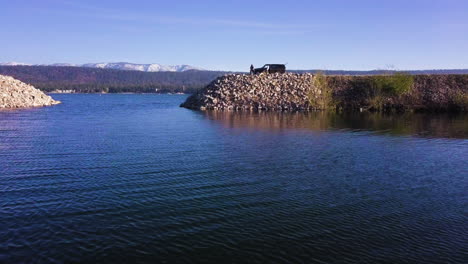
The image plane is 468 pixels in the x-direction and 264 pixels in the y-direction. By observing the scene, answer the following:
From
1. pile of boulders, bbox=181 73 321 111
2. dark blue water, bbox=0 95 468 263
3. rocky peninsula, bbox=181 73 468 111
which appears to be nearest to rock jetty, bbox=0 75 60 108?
pile of boulders, bbox=181 73 321 111

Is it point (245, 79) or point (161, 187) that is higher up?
point (245, 79)

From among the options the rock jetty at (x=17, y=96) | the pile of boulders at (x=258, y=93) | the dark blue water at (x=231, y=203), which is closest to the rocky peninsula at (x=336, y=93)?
the pile of boulders at (x=258, y=93)

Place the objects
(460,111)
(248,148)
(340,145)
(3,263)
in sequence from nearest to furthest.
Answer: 1. (3,263)
2. (248,148)
3. (340,145)
4. (460,111)

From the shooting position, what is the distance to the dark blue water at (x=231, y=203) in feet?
32.5

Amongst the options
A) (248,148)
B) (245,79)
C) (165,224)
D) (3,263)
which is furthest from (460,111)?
(3,263)

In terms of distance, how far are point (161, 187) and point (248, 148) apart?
10424mm

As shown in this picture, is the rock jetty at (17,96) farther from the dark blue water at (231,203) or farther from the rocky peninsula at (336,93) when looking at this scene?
the dark blue water at (231,203)

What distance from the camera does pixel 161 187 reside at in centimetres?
1554

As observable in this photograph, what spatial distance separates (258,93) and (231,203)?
55881 millimetres

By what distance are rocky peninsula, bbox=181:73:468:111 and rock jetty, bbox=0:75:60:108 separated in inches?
1170

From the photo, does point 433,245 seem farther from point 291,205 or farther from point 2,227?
point 2,227

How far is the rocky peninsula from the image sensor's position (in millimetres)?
65625

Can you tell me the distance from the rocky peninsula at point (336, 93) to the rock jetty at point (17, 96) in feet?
97.5

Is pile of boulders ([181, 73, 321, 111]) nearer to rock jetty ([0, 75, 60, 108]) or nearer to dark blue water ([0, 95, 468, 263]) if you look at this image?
rock jetty ([0, 75, 60, 108])
